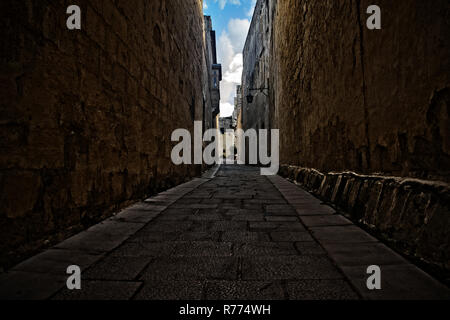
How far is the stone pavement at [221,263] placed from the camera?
1068 millimetres

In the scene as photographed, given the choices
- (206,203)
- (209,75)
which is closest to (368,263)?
(206,203)

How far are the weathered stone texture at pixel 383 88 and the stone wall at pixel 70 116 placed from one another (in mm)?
2220

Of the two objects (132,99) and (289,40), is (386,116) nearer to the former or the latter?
(132,99)

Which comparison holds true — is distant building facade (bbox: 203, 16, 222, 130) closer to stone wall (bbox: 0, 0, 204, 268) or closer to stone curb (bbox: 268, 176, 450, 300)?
stone wall (bbox: 0, 0, 204, 268)

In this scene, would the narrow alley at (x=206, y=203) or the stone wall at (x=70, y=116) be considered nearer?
the narrow alley at (x=206, y=203)

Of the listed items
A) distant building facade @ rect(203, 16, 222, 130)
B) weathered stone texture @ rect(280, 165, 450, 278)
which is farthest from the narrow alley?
distant building facade @ rect(203, 16, 222, 130)

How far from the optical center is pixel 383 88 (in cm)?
185

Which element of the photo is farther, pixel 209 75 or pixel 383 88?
pixel 209 75

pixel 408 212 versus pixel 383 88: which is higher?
pixel 383 88

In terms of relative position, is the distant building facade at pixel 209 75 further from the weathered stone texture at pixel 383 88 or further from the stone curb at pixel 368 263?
the stone curb at pixel 368 263

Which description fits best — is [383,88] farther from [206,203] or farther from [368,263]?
[206,203]

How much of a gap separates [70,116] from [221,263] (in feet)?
4.88

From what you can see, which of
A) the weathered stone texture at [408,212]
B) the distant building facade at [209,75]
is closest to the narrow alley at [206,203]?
the weathered stone texture at [408,212]

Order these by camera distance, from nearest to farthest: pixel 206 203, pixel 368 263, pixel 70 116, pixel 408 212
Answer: pixel 368 263 → pixel 408 212 → pixel 70 116 → pixel 206 203
